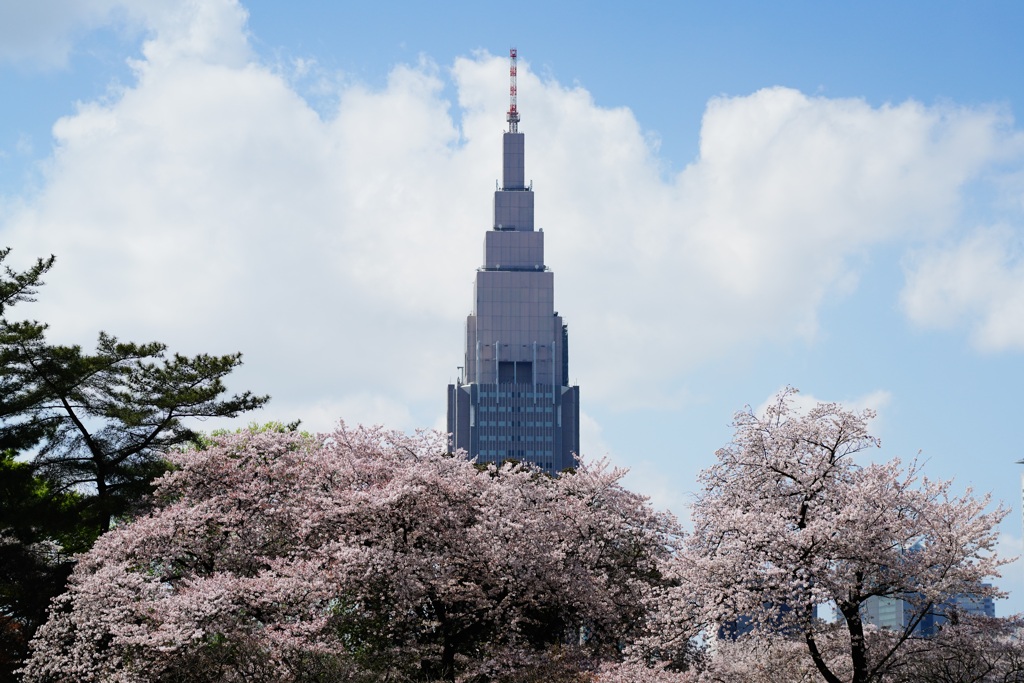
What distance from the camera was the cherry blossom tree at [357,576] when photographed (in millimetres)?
26641

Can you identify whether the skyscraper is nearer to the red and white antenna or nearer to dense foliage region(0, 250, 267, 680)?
the red and white antenna

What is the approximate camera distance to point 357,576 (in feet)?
89.2

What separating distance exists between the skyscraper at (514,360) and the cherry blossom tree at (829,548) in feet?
505

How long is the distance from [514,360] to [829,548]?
157m

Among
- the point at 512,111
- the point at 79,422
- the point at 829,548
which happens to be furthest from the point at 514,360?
the point at 829,548

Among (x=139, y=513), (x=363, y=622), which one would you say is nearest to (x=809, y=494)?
(x=363, y=622)

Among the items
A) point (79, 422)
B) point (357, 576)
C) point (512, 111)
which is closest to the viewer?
point (357, 576)

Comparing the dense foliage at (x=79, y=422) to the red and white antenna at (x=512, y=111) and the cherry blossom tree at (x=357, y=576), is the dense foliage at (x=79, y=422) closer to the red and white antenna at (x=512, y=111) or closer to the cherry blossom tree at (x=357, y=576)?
the cherry blossom tree at (x=357, y=576)

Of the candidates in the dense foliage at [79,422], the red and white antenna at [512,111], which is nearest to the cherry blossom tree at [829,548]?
the dense foliage at [79,422]

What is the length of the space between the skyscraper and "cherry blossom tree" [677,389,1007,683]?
6058 inches

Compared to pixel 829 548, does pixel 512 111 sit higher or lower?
higher

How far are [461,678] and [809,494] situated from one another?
9.46 meters

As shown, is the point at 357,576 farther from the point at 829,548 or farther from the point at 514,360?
the point at 514,360

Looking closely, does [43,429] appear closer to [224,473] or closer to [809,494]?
[224,473]
